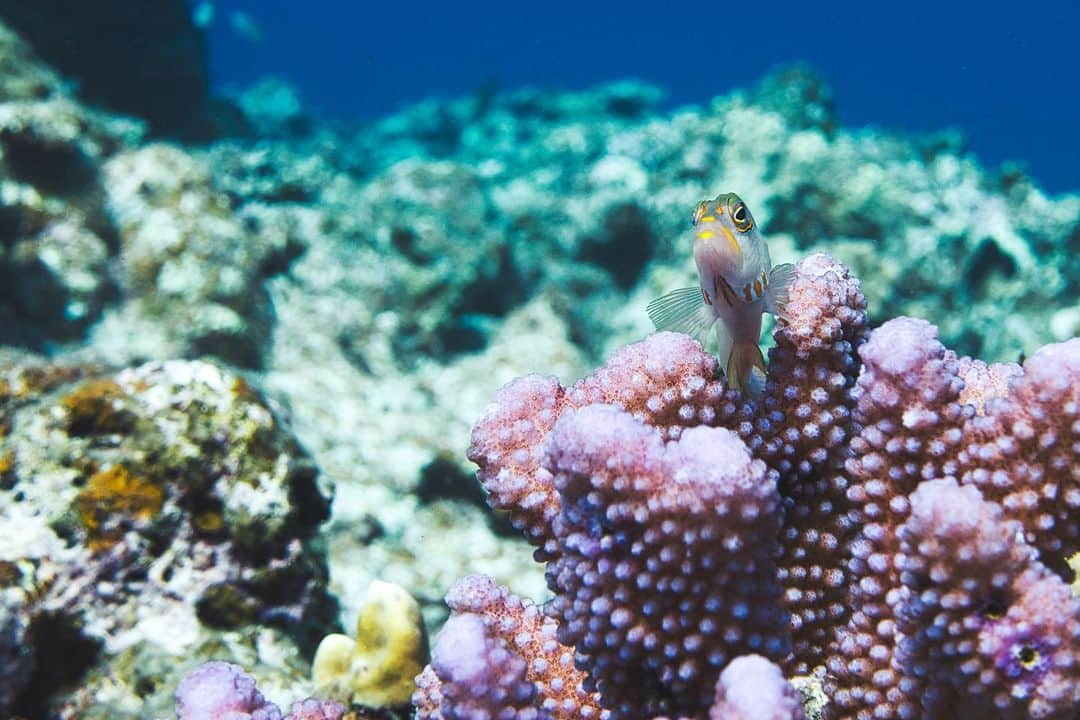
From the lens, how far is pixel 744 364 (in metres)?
2.37

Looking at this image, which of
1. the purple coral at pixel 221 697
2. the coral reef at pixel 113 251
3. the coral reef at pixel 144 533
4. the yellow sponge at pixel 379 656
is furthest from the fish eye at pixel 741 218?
the coral reef at pixel 113 251

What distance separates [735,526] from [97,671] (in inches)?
132

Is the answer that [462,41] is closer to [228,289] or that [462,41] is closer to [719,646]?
[228,289]

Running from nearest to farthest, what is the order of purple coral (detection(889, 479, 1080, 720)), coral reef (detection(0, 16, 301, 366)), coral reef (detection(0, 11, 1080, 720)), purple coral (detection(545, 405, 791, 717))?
purple coral (detection(889, 479, 1080, 720)), purple coral (detection(545, 405, 791, 717)), coral reef (detection(0, 11, 1080, 720)), coral reef (detection(0, 16, 301, 366))

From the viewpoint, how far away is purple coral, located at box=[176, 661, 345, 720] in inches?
74.5

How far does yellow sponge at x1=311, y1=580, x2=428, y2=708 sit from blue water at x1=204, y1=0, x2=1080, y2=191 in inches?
2305

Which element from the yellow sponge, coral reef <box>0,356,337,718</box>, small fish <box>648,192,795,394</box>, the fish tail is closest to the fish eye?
small fish <box>648,192,795,394</box>

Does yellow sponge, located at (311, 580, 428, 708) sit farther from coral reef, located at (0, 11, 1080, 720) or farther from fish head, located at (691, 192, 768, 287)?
fish head, located at (691, 192, 768, 287)

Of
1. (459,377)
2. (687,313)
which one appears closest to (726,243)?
(687,313)

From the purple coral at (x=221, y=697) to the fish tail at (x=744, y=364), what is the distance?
5.24 ft

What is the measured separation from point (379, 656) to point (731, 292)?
84.9 inches

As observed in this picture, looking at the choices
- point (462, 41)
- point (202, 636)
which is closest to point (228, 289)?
point (202, 636)

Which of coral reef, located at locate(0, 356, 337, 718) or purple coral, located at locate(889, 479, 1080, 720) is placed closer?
purple coral, located at locate(889, 479, 1080, 720)

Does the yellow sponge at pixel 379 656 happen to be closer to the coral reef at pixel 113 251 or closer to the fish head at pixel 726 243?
the fish head at pixel 726 243
